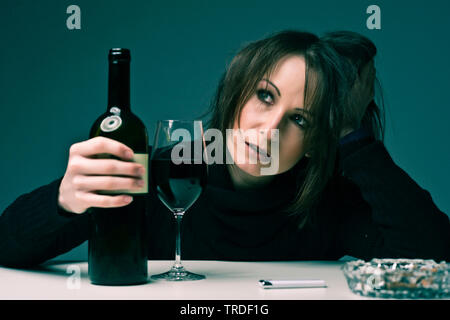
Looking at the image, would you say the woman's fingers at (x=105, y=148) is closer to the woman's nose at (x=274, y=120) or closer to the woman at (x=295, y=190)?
the woman at (x=295, y=190)

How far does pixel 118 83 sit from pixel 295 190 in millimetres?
989

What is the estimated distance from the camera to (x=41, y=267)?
1156mm

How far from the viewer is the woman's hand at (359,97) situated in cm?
162

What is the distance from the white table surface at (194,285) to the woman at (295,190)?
168 mm

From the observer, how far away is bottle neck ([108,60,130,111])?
2.84 feet

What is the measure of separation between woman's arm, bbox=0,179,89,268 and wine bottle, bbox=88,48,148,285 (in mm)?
196

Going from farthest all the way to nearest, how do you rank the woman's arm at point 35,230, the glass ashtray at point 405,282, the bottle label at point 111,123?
the woman's arm at point 35,230 → the bottle label at point 111,123 → the glass ashtray at point 405,282

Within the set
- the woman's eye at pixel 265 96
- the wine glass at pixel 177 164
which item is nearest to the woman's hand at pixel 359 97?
the woman's eye at pixel 265 96

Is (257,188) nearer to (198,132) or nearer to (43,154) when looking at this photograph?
(198,132)

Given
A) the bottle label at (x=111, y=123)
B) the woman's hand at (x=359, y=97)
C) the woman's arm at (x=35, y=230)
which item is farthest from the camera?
the woman's hand at (x=359, y=97)

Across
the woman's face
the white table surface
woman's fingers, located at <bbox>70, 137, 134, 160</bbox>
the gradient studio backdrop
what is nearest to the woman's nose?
the woman's face

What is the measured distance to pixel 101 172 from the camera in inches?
32.5

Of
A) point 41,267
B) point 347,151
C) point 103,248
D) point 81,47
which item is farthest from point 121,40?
point 103,248
